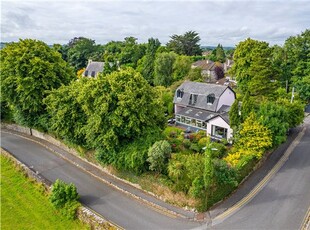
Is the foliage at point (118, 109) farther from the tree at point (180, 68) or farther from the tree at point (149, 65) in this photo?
the tree at point (149, 65)

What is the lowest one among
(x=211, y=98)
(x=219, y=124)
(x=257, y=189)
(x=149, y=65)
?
(x=257, y=189)

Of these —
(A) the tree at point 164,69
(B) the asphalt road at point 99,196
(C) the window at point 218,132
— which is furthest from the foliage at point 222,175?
(A) the tree at point 164,69

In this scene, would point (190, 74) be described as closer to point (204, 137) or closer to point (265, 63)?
point (265, 63)

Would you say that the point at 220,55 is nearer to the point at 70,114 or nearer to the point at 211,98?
the point at 211,98

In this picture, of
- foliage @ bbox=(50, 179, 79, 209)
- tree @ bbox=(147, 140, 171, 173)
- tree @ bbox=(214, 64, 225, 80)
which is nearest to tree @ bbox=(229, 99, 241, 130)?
tree @ bbox=(147, 140, 171, 173)

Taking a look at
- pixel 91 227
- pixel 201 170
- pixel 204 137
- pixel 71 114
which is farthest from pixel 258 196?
pixel 71 114

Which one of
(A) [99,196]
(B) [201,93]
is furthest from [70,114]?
(B) [201,93]
